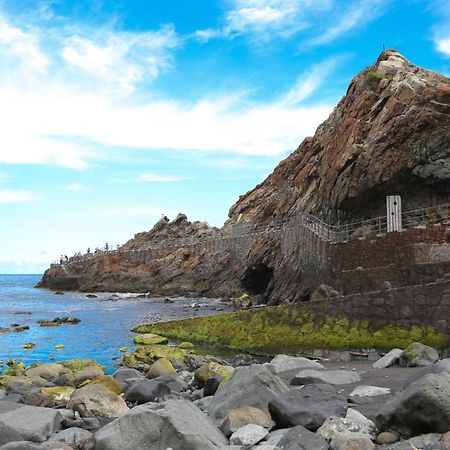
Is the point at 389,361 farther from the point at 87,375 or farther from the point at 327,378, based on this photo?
the point at 87,375

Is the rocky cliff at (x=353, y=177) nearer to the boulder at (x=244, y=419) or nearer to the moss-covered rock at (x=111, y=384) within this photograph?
the moss-covered rock at (x=111, y=384)

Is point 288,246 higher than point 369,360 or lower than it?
higher

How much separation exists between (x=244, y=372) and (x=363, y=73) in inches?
1681

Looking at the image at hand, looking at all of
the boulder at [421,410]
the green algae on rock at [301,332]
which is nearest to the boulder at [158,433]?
the boulder at [421,410]

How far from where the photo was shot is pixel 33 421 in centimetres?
916

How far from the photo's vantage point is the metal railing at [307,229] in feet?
103

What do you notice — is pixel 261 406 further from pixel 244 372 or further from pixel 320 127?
pixel 320 127

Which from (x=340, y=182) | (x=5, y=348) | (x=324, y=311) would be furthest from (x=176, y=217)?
(x=324, y=311)

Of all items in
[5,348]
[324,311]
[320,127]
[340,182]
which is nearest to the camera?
[324,311]

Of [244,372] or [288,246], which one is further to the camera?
[288,246]

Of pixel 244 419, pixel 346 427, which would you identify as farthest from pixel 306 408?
pixel 244 419

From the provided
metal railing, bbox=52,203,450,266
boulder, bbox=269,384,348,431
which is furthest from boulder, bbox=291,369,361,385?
metal railing, bbox=52,203,450,266

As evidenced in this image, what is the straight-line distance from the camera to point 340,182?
3781 centimetres

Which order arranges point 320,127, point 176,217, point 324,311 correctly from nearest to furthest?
1. point 324,311
2. point 320,127
3. point 176,217
